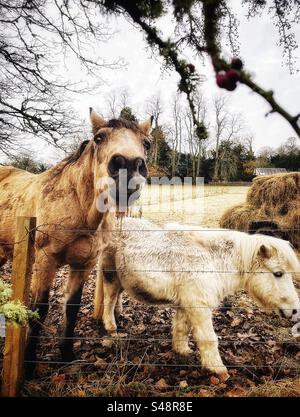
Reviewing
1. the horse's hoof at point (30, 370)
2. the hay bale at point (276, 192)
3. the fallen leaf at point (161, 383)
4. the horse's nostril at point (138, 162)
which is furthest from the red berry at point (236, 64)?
the hay bale at point (276, 192)

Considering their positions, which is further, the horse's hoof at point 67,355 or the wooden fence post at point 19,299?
the horse's hoof at point 67,355

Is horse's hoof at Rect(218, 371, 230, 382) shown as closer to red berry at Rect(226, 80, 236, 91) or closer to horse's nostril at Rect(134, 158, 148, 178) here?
horse's nostril at Rect(134, 158, 148, 178)

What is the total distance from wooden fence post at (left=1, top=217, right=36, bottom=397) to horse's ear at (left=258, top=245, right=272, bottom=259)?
2478mm

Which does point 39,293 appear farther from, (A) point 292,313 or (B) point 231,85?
(B) point 231,85

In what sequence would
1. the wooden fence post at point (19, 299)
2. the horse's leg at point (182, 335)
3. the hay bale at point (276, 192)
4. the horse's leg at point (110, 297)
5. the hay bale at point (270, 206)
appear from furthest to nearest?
the hay bale at point (276, 192)
the hay bale at point (270, 206)
the horse's leg at point (110, 297)
the horse's leg at point (182, 335)
the wooden fence post at point (19, 299)

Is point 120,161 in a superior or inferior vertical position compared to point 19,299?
superior

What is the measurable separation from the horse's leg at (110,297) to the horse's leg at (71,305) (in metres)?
0.51

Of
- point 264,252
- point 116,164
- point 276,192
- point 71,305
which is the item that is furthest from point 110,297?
point 276,192

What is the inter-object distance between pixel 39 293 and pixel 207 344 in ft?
6.17

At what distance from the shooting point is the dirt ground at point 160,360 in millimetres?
3008

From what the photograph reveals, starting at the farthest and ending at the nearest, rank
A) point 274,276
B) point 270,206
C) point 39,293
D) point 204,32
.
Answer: point 270,206
point 274,276
point 39,293
point 204,32

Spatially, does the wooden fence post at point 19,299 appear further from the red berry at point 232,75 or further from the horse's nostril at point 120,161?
the red berry at point 232,75

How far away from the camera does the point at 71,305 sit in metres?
3.63

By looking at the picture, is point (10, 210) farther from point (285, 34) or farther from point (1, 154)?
point (285, 34)
